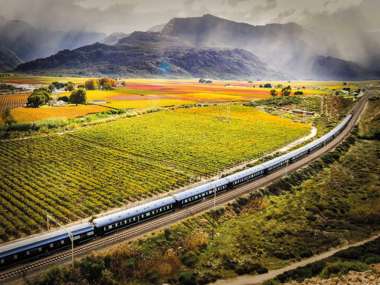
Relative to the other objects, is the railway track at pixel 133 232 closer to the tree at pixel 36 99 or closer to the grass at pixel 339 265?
the grass at pixel 339 265

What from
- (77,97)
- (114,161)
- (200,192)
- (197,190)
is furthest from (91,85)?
(200,192)

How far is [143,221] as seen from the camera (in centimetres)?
4741

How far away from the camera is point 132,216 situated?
4581cm

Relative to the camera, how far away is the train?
119 ft

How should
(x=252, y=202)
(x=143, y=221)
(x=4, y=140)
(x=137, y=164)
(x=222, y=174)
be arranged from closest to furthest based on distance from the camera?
(x=143, y=221), (x=252, y=202), (x=222, y=174), (x=137, y=164), (x=4, y=140)

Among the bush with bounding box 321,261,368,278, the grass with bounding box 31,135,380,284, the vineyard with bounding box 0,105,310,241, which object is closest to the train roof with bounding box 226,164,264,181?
the grass with bounding box 31,135,380,284

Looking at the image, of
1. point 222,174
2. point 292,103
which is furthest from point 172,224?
point 292,103

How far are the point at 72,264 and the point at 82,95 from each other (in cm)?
11269

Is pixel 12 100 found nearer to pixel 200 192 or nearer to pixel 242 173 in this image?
pixel 200 192

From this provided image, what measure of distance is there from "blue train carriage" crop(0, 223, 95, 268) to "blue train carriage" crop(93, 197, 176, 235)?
1.58 metres

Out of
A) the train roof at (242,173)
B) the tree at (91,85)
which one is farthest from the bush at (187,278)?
the tree at (91,85)

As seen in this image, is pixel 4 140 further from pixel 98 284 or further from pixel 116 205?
pixel 98 284

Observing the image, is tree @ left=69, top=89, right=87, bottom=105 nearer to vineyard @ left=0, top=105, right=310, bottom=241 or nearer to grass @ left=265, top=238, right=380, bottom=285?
vineyard @ left=0, top=105, right=310, bottom=241

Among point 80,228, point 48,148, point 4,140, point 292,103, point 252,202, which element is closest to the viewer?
point 80,228
